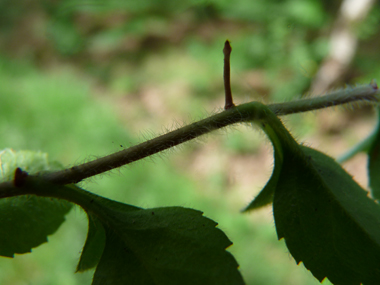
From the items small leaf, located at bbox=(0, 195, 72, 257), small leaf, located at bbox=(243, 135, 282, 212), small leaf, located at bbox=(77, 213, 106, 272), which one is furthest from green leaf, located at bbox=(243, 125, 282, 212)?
small leaf, located at bbox=(0, 195, 72, 257)

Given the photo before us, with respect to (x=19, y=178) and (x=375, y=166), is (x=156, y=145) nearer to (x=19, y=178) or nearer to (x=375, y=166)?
(x=19, y=178)

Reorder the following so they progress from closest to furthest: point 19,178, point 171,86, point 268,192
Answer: point 19,178
point 268,192
point 171,86

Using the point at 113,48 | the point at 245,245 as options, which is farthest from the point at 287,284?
the point at 113,48

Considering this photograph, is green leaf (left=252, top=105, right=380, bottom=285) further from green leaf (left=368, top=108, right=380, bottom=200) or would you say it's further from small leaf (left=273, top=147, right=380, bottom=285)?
green leaf (left=368, top=108, right=380, bottom=200)

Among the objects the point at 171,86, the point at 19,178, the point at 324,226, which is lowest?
the point at 324,226

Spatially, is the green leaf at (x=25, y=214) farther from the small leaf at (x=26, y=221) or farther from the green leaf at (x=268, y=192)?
the green leaf at (x=268, y=192)

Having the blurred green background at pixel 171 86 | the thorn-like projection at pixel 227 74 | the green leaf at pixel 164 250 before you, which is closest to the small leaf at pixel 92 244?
the green leaf at pixel 164 250

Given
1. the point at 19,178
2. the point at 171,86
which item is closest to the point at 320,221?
the point at 19,178
